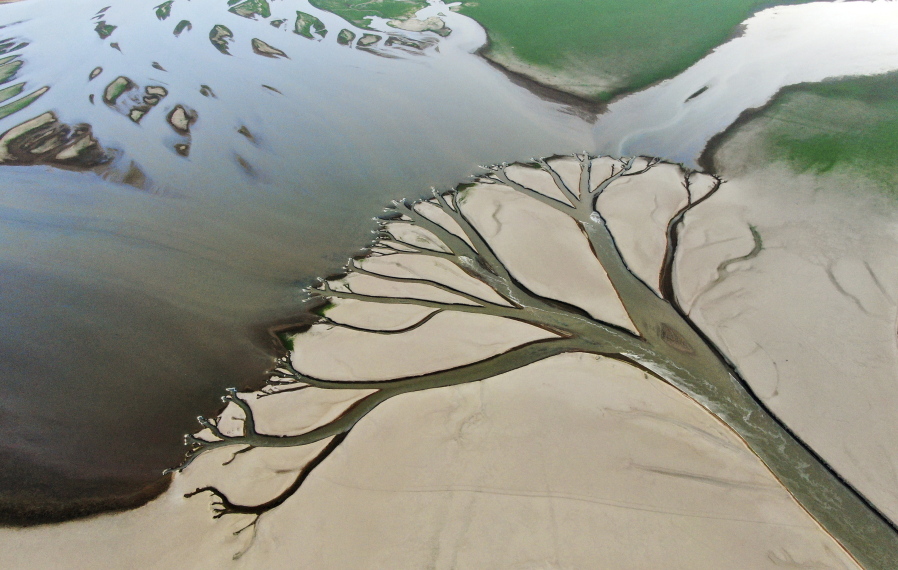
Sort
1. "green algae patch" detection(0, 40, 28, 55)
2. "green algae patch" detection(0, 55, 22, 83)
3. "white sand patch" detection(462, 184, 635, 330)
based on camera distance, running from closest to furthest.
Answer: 1. "white sand patch" detection(462, 184, 635, 330)
2. "green algae patch" detection(0, 55, 22, 83)
3. "green algae patch" detection(0, 40, 28, 55)

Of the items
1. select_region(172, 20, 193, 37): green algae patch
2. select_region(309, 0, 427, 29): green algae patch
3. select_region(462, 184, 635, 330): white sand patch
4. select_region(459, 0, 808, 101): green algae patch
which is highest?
select_region(459, 0, 808, 101): green algae patch

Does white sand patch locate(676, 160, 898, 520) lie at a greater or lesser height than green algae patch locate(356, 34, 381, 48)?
lesser

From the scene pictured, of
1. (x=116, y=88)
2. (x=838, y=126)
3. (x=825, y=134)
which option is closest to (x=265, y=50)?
(x=116, y=88)

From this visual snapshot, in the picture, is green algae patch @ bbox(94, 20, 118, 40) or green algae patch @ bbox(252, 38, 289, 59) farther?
green algae patch @ bbox(94, 20, 118, 40)

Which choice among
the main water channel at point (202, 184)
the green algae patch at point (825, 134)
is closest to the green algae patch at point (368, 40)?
the main water channel at point (202, 184)

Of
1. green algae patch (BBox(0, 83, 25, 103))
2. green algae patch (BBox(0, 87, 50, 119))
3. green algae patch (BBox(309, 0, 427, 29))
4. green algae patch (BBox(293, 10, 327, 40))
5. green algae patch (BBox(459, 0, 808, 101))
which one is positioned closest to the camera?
green algae patch (BBox(0, 87, 50, 119))

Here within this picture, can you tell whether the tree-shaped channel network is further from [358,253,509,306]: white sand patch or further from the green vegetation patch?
the green vegetation patch

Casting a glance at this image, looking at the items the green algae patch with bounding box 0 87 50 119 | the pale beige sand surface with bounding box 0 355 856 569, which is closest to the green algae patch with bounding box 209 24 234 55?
the green algae patch with bounding box 0 87 50 119
